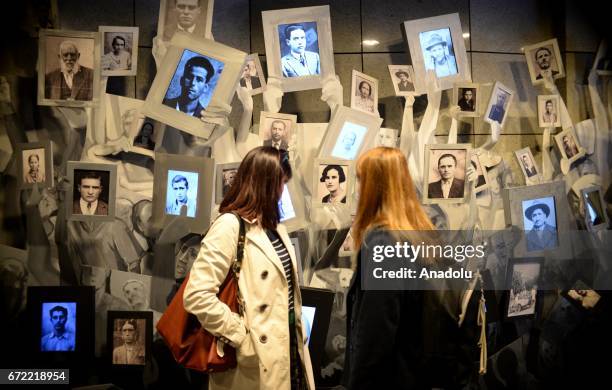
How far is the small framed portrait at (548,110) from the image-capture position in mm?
3637

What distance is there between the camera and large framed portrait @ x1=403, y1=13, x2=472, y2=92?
3.42 meters

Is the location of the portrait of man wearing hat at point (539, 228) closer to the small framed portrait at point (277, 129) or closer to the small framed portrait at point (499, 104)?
the small framed portrait at point (499, 104)

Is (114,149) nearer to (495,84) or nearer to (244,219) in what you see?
(244,219)

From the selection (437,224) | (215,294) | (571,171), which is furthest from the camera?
(571,171)

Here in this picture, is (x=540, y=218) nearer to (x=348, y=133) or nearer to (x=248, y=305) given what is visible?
(x=348, y=133)

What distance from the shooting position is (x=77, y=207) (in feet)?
10.2

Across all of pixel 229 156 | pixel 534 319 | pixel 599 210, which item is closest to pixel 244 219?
pixel 229 156

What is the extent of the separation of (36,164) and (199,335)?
5.09 feet

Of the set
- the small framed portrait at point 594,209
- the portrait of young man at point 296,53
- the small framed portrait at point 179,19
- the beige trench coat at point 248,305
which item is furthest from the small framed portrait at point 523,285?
the small framed portrait at point 179,19

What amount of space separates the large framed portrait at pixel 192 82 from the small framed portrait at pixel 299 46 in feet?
0.71

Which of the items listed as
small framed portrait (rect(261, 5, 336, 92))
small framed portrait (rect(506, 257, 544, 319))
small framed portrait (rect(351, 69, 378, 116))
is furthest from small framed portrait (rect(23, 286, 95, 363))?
small framed portrait (rect(506, 257, 544, 319))

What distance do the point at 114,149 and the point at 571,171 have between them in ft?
9.04

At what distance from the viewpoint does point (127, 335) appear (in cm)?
312

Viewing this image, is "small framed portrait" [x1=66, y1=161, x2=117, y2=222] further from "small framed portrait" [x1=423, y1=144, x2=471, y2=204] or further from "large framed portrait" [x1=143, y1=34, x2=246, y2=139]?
"small framed portrait" [x1=423, y1=144, x2=471, y2=204]
